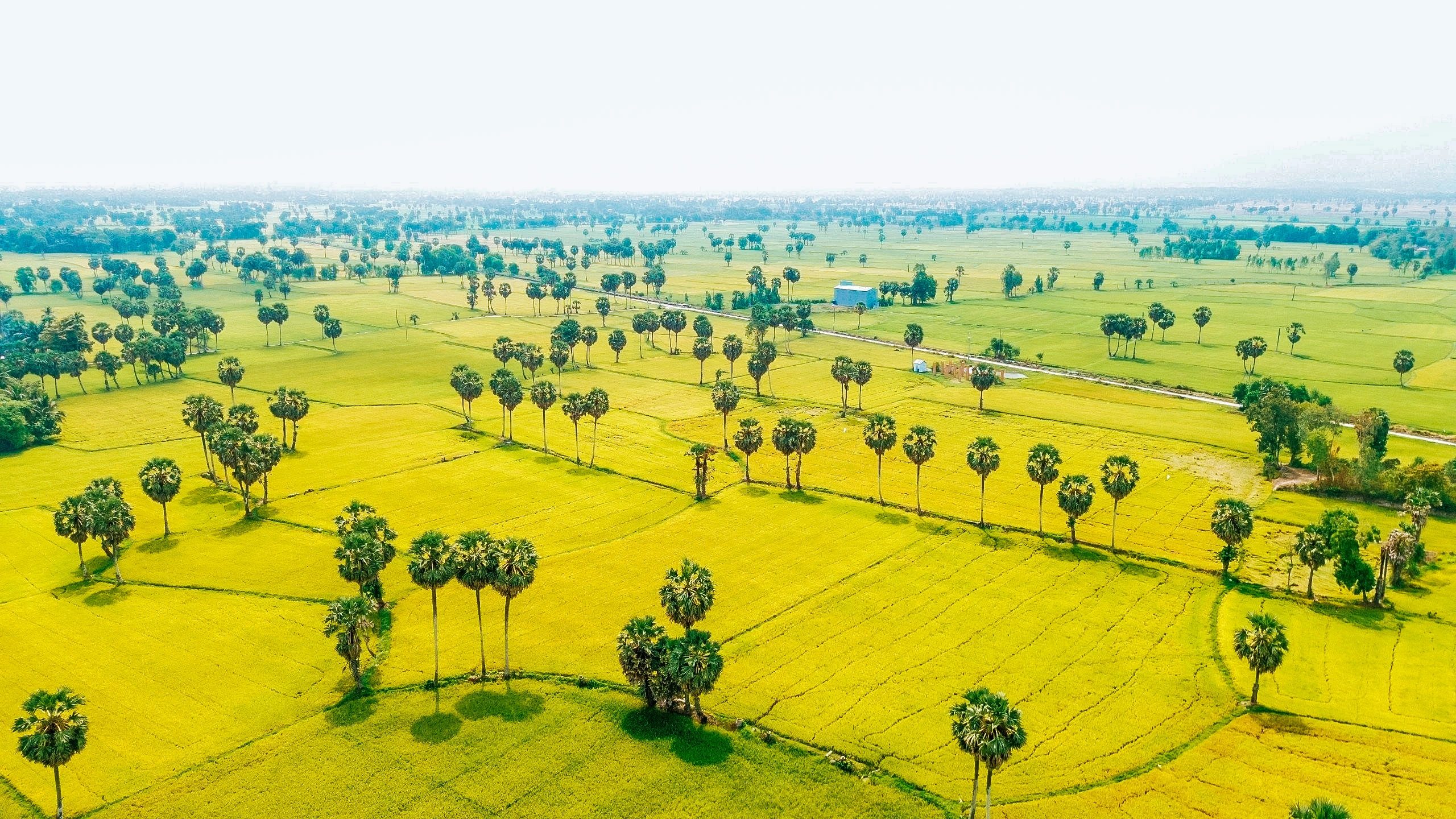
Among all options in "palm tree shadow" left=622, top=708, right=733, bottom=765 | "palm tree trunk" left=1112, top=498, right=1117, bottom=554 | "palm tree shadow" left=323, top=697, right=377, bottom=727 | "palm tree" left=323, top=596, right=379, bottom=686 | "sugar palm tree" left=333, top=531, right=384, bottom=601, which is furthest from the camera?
"palm tree trunk" left=1112, top=498, right=1117, bottom=554

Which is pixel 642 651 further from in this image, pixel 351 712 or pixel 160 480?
pixel 160 480

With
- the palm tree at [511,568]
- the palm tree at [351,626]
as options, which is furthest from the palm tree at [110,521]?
the palm tree at [511,568]

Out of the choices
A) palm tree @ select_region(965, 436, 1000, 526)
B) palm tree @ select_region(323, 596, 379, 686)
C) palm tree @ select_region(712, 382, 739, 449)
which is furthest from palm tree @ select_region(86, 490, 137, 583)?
palm tree @ select_region(965, 436, 1000, 526)

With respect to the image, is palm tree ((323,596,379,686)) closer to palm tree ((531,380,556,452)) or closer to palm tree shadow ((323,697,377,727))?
palm tree shadow ((323,697,377,727))

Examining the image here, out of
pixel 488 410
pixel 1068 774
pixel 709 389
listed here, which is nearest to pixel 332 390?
pixel 488 410

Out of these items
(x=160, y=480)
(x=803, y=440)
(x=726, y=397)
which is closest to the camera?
(x=160, y=480)

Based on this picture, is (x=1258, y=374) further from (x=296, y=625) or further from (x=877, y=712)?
(x=296, y=625)

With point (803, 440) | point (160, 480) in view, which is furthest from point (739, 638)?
point (160, 480)
